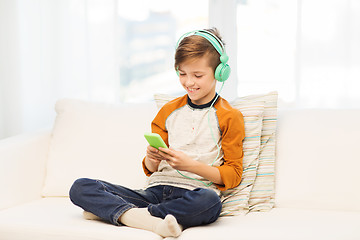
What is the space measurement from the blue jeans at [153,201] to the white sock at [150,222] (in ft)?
0.07

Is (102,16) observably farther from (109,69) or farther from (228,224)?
(228,224)

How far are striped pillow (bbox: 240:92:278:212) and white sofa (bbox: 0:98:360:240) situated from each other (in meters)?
0.04

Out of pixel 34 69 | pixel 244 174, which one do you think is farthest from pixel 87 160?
pixel 34 69

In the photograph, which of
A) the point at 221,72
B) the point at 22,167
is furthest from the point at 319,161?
the point at 22,167

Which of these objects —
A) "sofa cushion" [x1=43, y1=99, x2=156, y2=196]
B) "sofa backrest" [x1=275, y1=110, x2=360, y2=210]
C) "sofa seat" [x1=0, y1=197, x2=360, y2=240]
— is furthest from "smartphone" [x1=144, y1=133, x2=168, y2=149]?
"sofa backrest" [x1=275, y1=110, x2=360, y2=210]

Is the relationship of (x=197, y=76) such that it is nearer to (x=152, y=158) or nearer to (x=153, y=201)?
(x=152, y=158)

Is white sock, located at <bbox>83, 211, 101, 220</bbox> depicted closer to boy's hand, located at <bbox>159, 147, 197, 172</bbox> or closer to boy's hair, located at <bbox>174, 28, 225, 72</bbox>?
boy's hand, located at <bbox>159, 147, 197, 172</bbox>

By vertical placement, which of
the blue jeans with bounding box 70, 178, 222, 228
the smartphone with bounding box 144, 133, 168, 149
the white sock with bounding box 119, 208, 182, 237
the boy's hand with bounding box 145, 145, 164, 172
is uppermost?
the smartphone with bounding box 144, 133, 168, 149

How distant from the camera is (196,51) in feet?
6.18

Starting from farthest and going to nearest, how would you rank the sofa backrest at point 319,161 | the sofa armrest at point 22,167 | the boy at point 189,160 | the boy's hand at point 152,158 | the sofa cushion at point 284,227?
the sofa armrest at point 22,167
the sofa backrest at point 319,161
the boy's hand at point 152,158
the boy at point 189,160
the sofa cushion at point 284,227

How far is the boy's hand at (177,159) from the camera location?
5.91 ft

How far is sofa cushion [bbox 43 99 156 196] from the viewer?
2.22 metres

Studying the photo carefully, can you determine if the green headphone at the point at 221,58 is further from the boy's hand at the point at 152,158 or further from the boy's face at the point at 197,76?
the boy's hand at the point at 152,158

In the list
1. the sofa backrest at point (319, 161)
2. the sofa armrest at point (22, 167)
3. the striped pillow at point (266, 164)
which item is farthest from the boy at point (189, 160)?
the sofa armrest at point (22, 167)
